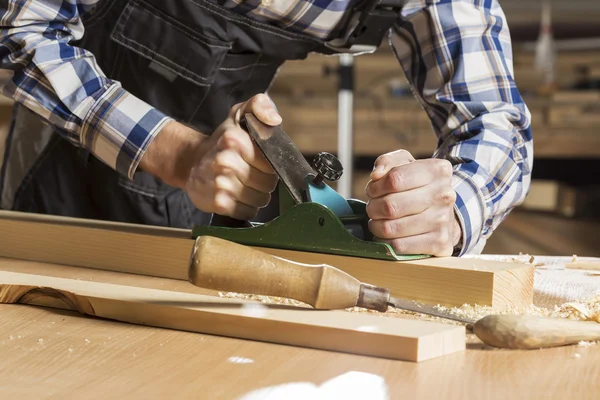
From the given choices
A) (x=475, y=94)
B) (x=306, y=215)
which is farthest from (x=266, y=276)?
(x=475, y=94)

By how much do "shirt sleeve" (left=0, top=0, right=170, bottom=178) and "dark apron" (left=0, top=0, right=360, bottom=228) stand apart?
189mm

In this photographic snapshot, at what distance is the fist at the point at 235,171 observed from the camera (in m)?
1.27

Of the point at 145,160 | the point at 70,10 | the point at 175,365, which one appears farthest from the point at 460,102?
the point at 175,365

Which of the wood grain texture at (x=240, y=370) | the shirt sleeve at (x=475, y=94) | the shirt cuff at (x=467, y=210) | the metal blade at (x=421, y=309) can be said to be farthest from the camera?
the shirt sleeve at (x=475, y=94)

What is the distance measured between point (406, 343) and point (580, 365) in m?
0.19

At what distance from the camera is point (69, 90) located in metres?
1.42

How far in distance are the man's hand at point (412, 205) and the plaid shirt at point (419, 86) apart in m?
0.10

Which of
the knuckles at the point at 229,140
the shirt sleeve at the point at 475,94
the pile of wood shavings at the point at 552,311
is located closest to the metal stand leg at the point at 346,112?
the shirt sleeve at the point at 475,94

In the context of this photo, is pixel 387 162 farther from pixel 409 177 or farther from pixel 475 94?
pixel 475 94

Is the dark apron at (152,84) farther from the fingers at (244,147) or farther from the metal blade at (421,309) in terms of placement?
the metal blade at (421,309)

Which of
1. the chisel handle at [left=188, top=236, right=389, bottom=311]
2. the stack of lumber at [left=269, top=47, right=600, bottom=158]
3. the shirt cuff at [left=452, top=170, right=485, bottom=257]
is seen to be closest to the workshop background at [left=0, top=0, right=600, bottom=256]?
the stack of lumber at [left=269, top=47, right=600, bottom=158]

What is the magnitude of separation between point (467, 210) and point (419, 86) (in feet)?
1.36

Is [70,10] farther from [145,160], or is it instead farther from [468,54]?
[468,54]

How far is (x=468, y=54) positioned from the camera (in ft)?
5.16
